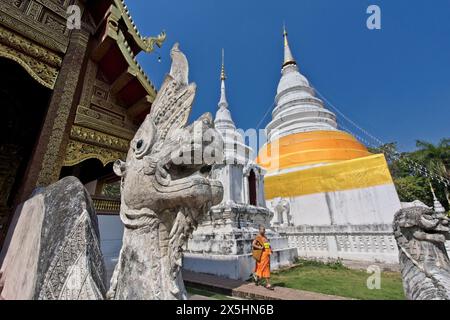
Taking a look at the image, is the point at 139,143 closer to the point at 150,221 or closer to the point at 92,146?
the point at 150,221

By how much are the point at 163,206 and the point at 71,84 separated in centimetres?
379

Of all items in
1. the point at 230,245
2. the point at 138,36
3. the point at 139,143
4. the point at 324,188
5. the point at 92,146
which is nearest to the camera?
the point at 139,143

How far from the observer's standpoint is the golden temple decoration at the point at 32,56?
331cm

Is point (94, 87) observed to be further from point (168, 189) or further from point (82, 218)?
point (168, 189)

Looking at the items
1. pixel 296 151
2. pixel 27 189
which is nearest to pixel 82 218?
pixel 27 189

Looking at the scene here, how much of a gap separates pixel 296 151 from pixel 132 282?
16829 mm

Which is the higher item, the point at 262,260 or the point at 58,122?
the point at 58,122

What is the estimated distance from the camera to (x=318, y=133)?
1756cm

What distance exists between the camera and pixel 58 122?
388 centimetres

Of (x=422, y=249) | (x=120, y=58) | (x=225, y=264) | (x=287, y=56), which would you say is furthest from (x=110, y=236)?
(x=287, y=56)

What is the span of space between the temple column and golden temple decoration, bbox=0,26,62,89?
5.6 inches

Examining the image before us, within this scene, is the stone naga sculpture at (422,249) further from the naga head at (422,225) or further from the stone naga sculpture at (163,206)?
the stone naga sculpture at (163,206)

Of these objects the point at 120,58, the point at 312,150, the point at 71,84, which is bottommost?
the point at 71,84

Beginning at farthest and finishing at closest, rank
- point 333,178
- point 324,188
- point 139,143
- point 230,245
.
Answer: point 324,188 < point 333,178 < point 230,245 < point 139,143
